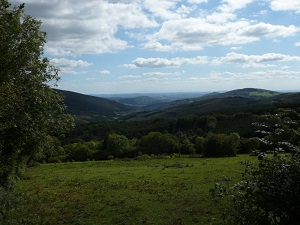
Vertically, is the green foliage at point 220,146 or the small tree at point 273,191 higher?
the small tree at point 273,191

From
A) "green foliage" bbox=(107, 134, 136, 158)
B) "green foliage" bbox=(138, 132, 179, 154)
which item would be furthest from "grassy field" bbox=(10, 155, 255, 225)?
"green foliage" bbox=(138, 132, 179, 154)

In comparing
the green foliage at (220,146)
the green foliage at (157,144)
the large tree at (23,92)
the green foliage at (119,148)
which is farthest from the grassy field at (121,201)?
the green foliage at (157,144)

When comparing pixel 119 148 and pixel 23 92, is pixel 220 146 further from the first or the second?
pixel 23 92

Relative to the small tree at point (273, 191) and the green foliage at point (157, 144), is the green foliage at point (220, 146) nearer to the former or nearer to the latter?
the green foliage at point (157, 144)

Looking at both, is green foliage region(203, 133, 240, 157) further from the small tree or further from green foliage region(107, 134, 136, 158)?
the small tree

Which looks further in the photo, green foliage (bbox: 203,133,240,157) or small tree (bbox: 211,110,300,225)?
green foliage (bbox: 203,133,240,157)

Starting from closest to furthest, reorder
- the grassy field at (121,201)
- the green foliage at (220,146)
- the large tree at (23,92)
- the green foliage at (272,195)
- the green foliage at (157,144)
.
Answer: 1. the green foliage at (272,195)
2. the large tree at (23,92)
3. the grassy field at (121,201)
4. the green foliage at (220,146)
5. the green foliage at (157,144)

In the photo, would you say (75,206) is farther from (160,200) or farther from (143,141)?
(143,141)

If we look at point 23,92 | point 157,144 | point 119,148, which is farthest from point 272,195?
point 157,144

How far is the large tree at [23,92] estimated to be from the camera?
15648mm

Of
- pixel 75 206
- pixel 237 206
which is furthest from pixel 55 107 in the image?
pixel 237 206

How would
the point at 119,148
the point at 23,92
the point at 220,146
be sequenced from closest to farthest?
the point at 23,92
the point at 220,146
the point at 119,148

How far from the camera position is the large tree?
15648 millimetres

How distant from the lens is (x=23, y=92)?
16.8 m
